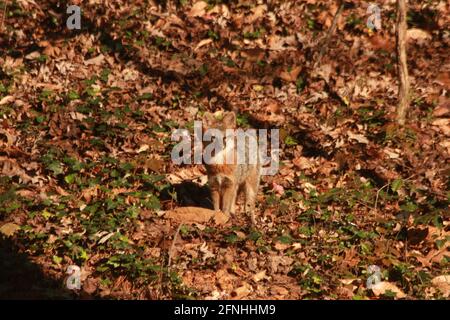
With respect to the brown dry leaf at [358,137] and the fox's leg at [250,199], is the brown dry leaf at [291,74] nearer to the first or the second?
the brown dry leaf at [358,137]

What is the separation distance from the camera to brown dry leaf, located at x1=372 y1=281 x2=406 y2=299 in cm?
815

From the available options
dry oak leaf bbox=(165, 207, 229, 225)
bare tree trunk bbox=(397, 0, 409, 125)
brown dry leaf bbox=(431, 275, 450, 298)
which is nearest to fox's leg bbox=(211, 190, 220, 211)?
dry oak leaf bbox=(165, 207, 229, 225)

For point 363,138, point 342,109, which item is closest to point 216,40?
point 342,109

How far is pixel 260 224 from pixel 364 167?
2.31 meters

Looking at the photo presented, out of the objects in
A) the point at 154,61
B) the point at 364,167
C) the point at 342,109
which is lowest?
the point at 364,167

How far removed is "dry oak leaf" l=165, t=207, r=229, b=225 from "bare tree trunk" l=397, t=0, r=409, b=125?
13.5ft

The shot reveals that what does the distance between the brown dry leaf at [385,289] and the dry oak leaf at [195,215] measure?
2429 mm

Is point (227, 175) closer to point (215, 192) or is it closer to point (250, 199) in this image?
point (215, 192)

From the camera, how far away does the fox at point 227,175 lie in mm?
9734

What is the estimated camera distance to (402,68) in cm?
1172

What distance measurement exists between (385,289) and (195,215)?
2.90 meters

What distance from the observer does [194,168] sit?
433 inches

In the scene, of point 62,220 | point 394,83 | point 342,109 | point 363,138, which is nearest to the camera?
point 62,220

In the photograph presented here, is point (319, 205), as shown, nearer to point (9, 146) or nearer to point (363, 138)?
point (363, 138)
